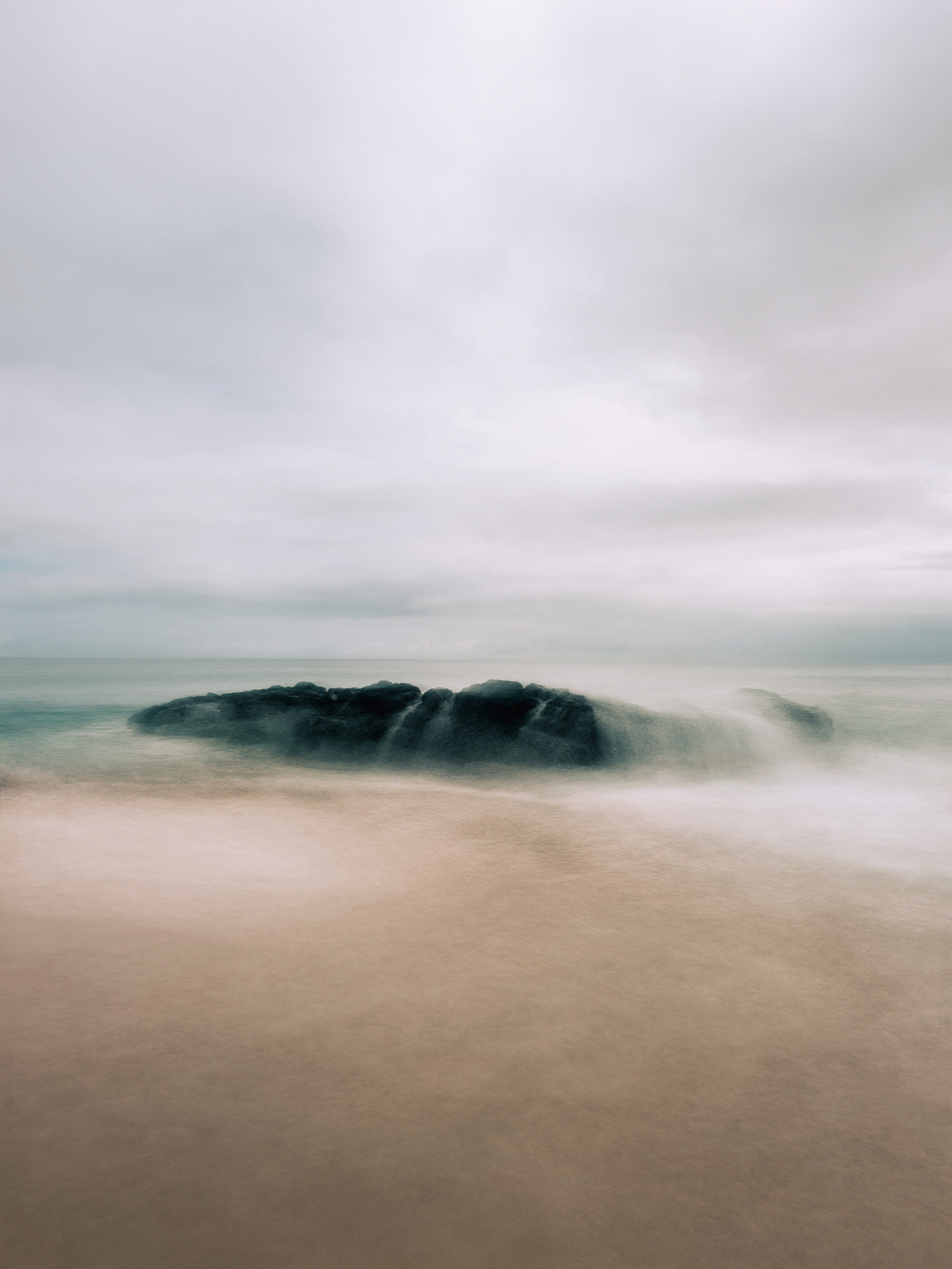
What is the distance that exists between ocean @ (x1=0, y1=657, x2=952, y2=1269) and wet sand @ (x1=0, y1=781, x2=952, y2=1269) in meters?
0.02

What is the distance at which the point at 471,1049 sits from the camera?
185 inches

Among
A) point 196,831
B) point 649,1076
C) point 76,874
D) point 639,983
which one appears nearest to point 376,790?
point 196,831

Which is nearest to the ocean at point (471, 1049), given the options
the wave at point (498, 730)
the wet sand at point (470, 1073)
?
the wet sand at point (470, 1073)

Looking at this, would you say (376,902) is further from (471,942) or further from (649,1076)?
(649,1076)

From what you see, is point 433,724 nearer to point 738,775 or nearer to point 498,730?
point 498,730

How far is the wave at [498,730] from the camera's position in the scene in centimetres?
1811

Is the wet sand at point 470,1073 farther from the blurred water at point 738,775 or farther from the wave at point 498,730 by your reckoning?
the wave at point 498,730

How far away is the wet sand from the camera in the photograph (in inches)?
127

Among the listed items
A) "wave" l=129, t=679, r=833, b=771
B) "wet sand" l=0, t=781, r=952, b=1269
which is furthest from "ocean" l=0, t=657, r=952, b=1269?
"wave" l=129, t=679, r=833, b=771

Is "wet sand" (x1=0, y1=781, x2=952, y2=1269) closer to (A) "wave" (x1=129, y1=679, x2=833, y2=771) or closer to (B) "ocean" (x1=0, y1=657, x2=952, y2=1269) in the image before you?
(B) "ocean" (x1=0, y1=657, x2=952, y2=1269)

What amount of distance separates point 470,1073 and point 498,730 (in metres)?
14.2

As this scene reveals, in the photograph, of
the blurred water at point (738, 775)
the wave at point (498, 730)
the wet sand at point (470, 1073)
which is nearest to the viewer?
the wet sand at point (470, 1073)

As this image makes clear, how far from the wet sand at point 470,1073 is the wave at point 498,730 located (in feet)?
31.2

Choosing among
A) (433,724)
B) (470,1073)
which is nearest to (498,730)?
(433,724)
